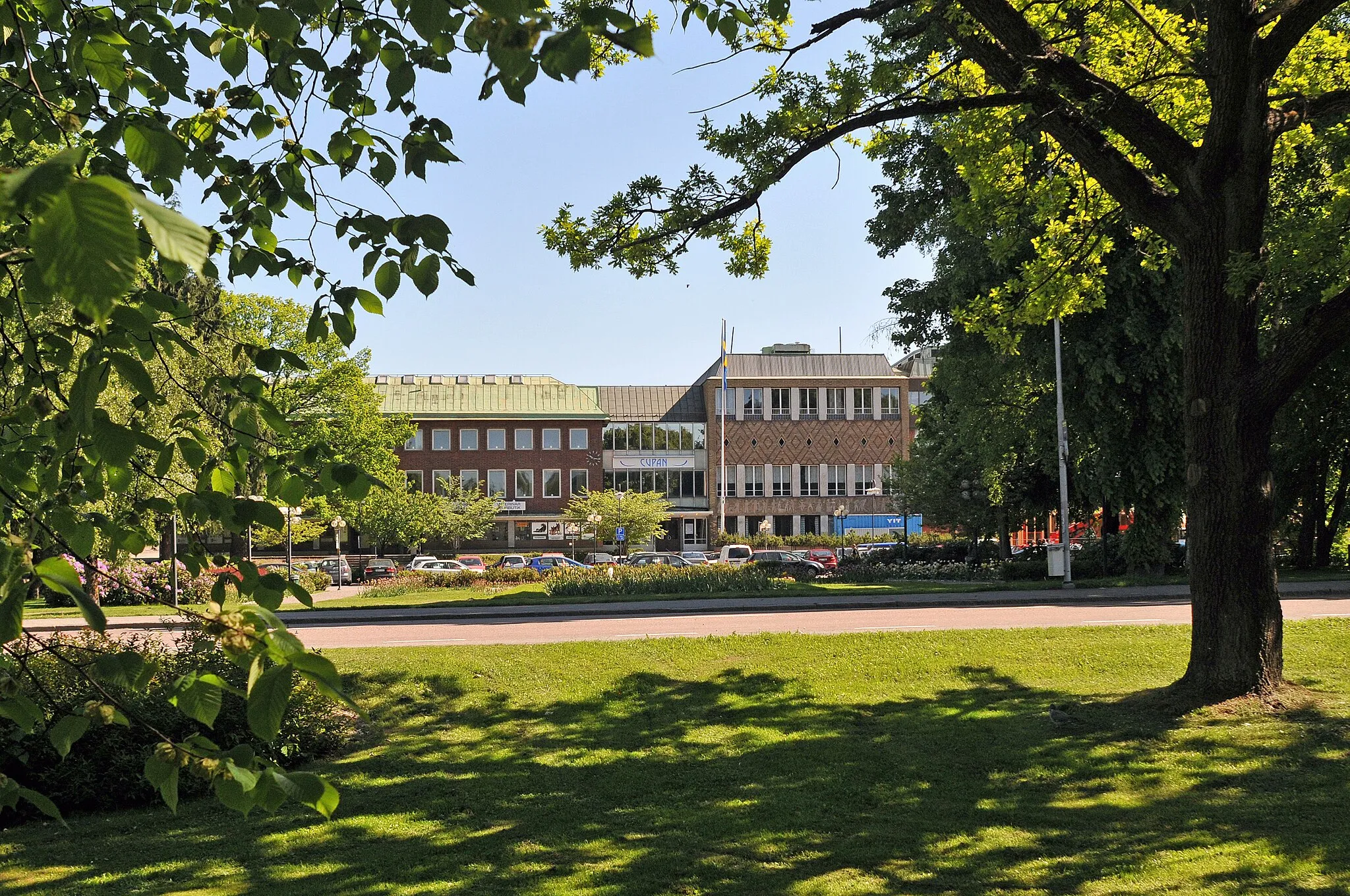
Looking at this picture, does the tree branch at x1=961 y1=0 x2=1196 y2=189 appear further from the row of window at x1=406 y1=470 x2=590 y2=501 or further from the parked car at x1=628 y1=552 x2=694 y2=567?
the row of window at x1=406 y1=470 x2=590 y2=501

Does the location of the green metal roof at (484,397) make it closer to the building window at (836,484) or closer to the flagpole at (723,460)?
the flagpole at (723,460)

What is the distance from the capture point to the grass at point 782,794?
624 cm

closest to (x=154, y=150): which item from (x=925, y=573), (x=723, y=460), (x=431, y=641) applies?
(x=431, y=641)

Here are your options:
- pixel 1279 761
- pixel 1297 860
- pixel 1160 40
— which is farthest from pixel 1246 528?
pixel 1160 40

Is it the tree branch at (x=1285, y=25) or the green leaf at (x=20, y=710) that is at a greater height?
the tree branch at (x=1285, y=25)

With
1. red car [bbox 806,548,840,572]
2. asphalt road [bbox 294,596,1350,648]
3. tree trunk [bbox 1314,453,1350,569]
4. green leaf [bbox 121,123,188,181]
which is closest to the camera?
green leaf [bbox 121,123,188,181]

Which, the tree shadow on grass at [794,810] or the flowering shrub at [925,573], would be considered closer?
the tree shadow on grass at [794,810]

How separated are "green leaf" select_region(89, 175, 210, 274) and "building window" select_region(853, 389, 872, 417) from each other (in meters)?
76.4

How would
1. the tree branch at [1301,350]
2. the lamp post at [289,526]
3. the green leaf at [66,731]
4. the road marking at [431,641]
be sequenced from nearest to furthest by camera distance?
the green leaf at [66,731] < the lamp post at [289,526] < the tree branch at [1301,350] < the road marking at [431,641]

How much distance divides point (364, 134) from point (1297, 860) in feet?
20.2

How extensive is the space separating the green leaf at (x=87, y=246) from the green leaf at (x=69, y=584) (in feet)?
2.18

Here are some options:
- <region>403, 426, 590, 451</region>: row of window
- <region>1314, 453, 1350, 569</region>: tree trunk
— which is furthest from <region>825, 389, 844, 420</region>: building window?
<region>1314, 453, 1350, 569</region>: tree trunk

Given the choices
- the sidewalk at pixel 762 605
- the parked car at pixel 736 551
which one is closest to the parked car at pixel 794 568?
the sidewalk at pixel 762 605

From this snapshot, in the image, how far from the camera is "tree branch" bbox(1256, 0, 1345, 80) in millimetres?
8625
